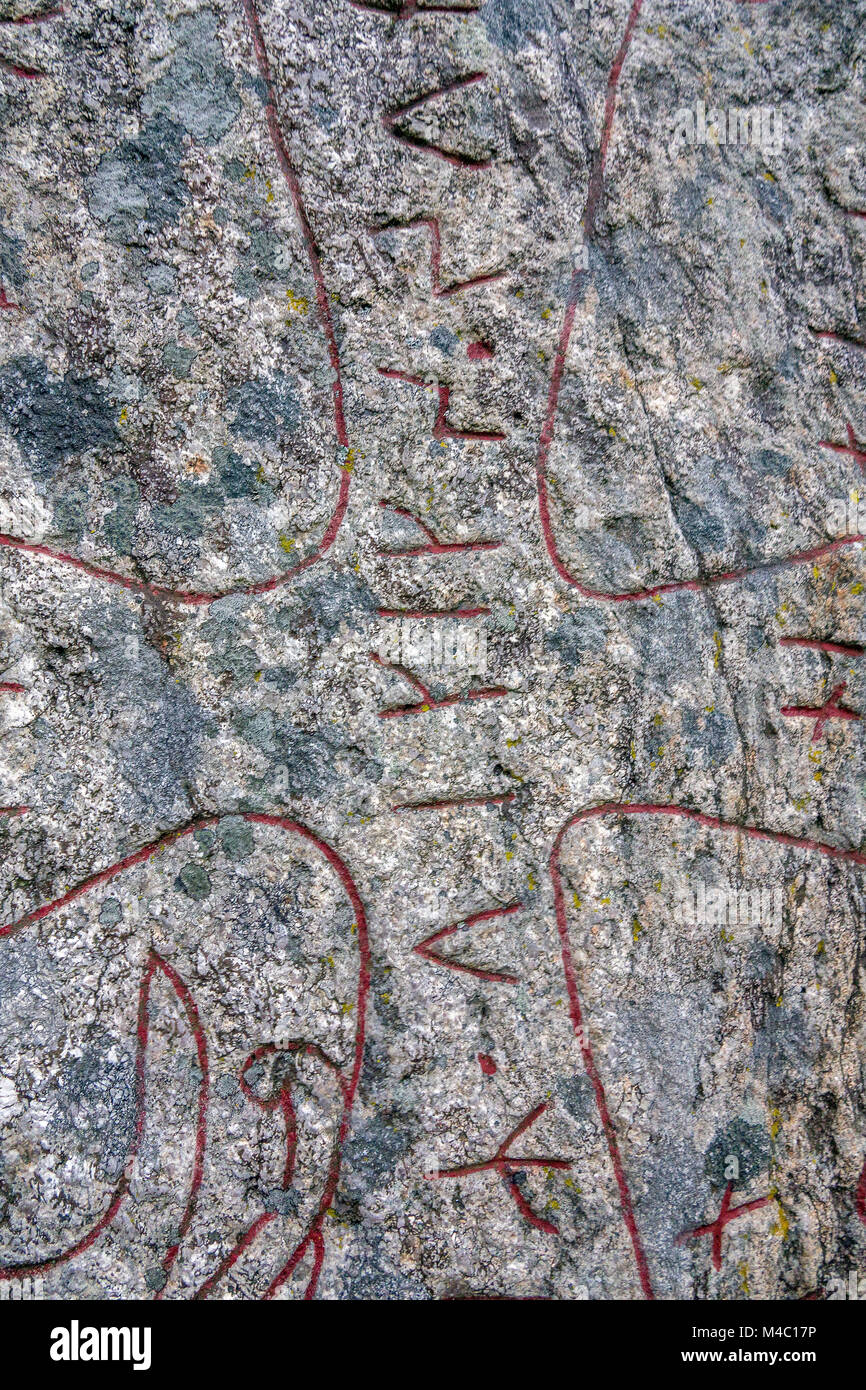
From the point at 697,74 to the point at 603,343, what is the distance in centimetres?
80

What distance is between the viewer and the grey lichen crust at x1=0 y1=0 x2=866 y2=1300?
87.6 inches

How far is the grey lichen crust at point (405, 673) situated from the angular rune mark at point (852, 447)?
7.5 inches

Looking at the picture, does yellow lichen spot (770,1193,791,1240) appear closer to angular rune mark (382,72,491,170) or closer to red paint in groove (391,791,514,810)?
red paint in groove (391,791,514,810)

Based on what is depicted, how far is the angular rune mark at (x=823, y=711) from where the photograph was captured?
8.41 feet

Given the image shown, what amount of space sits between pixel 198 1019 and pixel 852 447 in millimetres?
2381

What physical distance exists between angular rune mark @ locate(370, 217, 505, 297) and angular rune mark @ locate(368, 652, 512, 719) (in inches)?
33.2

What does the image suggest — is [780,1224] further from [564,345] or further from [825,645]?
[564,345]

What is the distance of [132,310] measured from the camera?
7.38ft

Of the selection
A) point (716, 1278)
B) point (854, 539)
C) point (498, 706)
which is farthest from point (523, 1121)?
point (854, 539)

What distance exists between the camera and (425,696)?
237cm

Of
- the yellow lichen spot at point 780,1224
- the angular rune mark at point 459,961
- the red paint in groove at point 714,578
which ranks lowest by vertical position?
the yellow lichen spot at point 780,1224

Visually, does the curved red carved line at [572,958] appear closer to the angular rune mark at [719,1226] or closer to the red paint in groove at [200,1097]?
the angular rune mark at [719,1226]

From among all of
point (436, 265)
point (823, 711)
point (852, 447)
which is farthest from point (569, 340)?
point (823, 711)

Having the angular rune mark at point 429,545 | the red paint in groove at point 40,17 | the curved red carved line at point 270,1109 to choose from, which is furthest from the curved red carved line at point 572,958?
the red paint in groove at point 40,17
